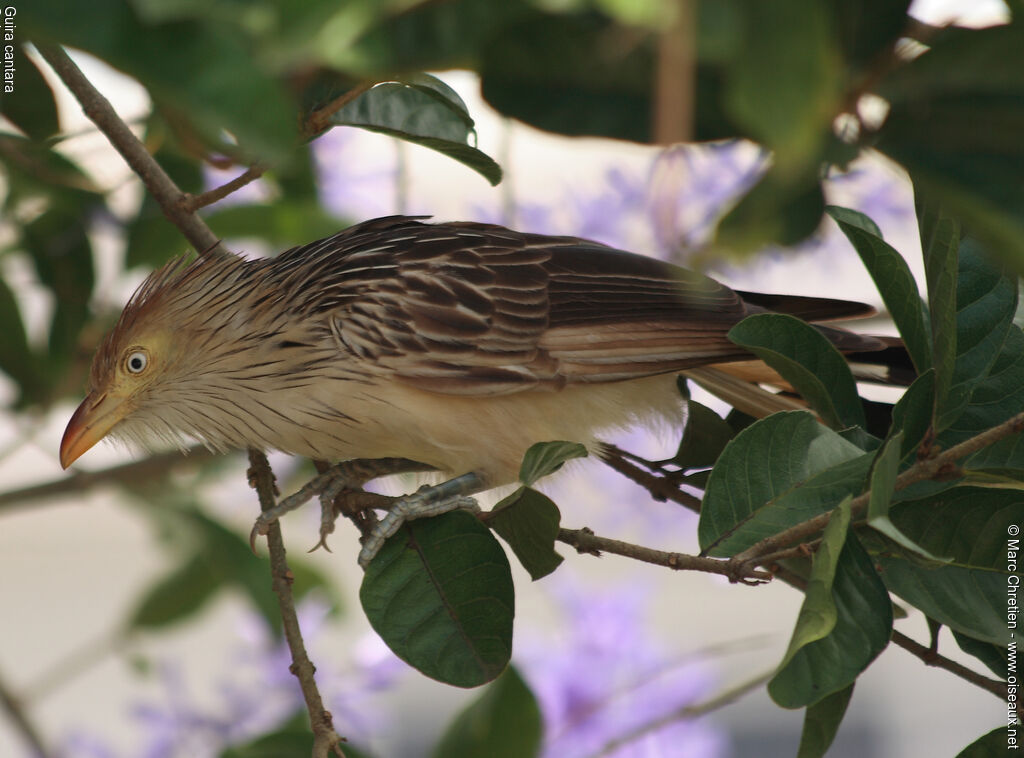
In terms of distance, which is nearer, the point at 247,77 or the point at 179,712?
the point at 247,77

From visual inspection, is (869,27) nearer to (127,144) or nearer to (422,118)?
(422,118)

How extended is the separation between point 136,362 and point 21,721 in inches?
37.2

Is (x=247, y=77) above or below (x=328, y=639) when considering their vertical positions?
above

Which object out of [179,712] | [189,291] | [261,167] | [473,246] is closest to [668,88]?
[261,167]

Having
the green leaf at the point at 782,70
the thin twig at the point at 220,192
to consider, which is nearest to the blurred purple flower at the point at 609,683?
the thin twig at the point at 220,192

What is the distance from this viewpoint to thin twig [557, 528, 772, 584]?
1.15m

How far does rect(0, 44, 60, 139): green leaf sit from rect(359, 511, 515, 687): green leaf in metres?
1.01

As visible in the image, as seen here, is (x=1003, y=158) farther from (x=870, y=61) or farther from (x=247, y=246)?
(x=247, y=246)

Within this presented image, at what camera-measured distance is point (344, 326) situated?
68.5 inches

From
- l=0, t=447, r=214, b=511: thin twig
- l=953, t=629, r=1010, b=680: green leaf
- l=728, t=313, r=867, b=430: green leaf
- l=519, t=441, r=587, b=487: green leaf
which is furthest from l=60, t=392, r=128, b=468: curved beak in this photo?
l=953, t=629, r=1010, b=680: green leaf

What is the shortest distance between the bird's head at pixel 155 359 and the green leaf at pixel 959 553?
123 centimetres

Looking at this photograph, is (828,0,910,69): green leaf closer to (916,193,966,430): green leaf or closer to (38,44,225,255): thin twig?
(916,193,966,430): green leaf

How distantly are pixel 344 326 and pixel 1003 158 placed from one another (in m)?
1.00

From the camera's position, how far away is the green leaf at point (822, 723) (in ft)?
4.22
